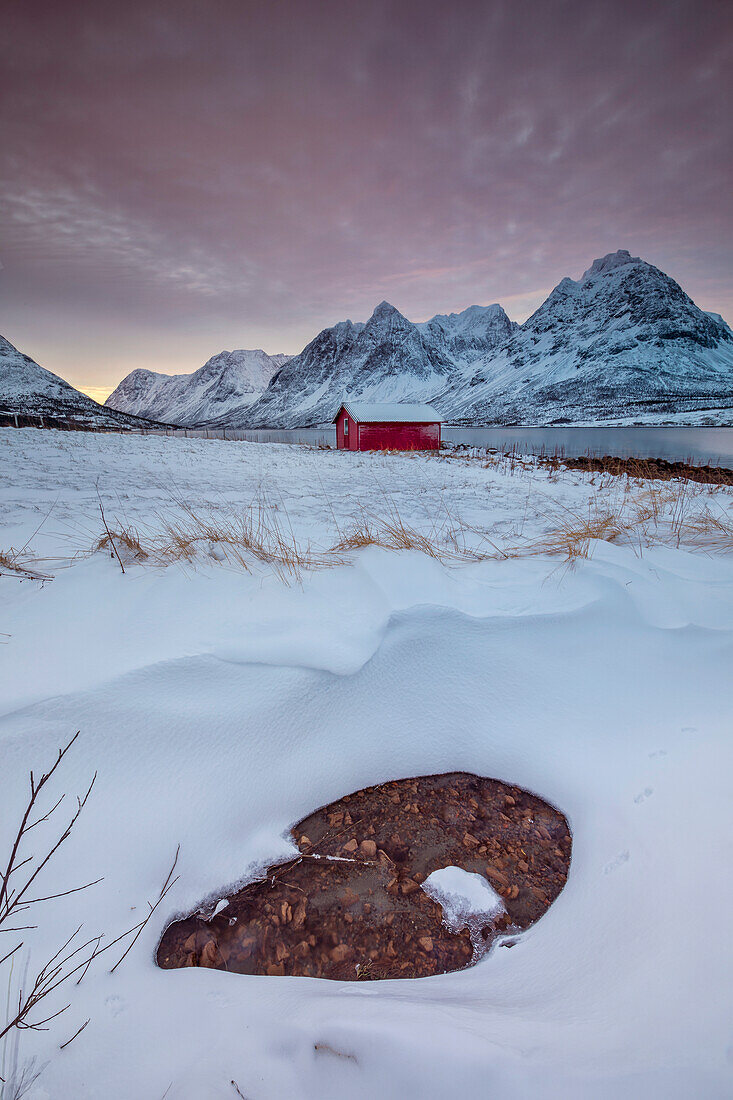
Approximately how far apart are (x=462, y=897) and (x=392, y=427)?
2528cm

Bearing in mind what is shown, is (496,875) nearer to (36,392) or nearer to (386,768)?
(386,768)

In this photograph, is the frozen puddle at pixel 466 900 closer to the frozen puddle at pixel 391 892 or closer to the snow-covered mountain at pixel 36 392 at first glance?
the frozen puddle at pixel 391 892

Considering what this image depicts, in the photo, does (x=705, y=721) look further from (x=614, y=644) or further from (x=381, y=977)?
(x=381, y=977)

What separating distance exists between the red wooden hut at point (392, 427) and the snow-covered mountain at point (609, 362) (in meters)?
65.8

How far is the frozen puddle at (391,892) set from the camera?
4.19 ft

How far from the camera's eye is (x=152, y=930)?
1.27 m

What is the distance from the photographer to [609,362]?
434 ft

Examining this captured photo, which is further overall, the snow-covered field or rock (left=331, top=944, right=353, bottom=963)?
rock (left=331, top=944, right=353, bottom=963)

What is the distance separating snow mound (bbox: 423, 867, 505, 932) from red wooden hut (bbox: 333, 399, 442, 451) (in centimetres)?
2407

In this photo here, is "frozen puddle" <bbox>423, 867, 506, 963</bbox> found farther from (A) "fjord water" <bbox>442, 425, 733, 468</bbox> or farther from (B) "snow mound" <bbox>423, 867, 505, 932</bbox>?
(A) "fjord water" <bbox>442, 425, 733, 468</bbox>

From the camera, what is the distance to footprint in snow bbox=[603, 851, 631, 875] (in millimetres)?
1415

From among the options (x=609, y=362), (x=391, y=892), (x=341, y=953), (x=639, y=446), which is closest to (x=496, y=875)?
(x=391, y=892)

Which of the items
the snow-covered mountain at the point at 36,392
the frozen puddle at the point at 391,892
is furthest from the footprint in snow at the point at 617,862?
the snow-covered mountain at the point at 36,392

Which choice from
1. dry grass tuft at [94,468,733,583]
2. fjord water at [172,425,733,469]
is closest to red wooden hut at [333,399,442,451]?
fjord water at [172,425,733,469]
